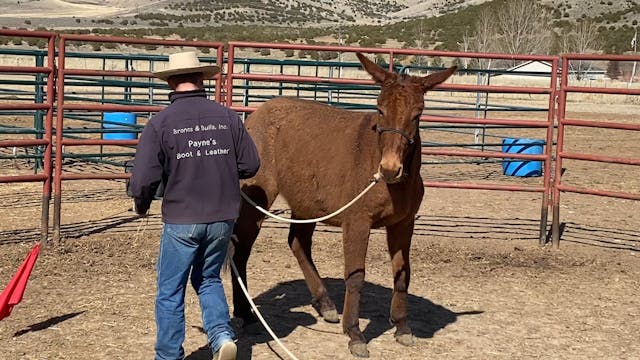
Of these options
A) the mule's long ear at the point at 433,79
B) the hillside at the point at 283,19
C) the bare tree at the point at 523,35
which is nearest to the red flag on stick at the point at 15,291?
the mule's long ear at the point at 433,79

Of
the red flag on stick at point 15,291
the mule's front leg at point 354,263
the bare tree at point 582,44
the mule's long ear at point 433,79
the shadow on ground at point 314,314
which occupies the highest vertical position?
the bare tree at point 582,44

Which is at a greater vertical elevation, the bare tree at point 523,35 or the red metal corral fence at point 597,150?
the bare tree at point 523,35


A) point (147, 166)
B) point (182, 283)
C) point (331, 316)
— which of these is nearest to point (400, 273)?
point (331, 316)

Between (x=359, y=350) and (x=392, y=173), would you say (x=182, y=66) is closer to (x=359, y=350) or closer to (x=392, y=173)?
(x=392, y=173)

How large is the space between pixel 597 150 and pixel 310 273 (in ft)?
41.8

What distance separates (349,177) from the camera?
5629mm

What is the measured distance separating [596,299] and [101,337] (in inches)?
157

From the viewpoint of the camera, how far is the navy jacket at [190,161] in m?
4.33

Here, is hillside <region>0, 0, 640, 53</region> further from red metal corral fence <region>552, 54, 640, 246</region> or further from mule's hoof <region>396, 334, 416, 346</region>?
mule's hoof <region>396, 334, 416, 346</region>

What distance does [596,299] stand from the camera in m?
6.90

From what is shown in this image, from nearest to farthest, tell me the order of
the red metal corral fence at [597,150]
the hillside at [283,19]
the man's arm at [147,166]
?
the man's arm at [147,166] → the red metal corral fence at [597,150] → the hillside at [283,19]

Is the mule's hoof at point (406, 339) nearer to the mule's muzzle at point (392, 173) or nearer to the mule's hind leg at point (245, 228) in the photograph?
the mule's hind leg at point (245, 228)

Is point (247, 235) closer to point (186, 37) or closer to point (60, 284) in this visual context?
point (60, 284)

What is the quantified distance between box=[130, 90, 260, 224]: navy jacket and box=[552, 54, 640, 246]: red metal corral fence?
5.07 m
